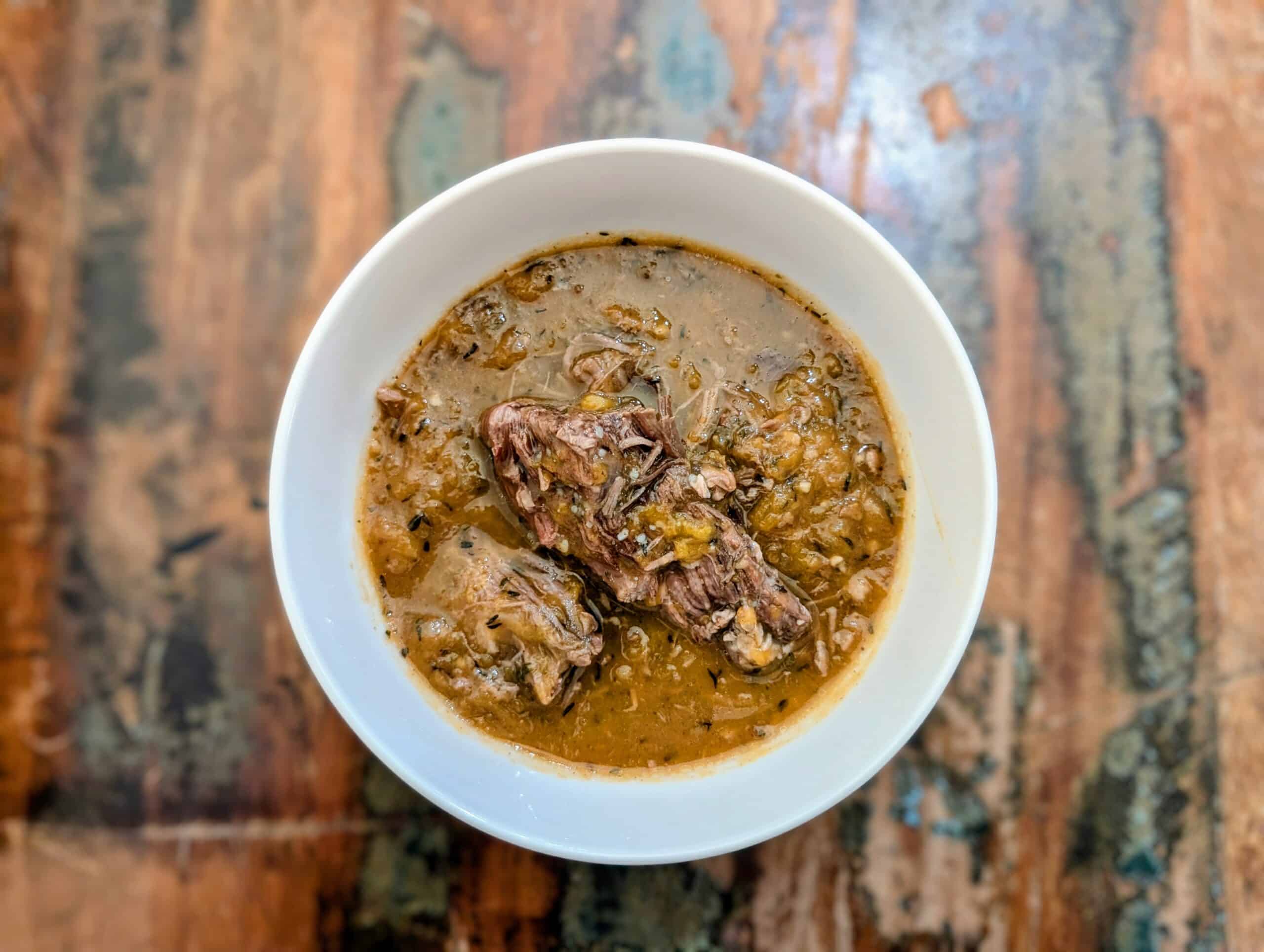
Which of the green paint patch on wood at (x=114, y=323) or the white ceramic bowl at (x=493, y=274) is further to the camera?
the green paint patch on wood at (x=114, y=323)

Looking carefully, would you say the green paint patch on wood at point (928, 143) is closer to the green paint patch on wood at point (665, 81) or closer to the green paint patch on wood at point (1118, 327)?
the green paint patch on wood at point (1118, 327)

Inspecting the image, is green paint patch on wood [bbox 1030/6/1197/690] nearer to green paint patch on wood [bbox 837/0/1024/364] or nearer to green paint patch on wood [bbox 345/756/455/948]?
green paint patch on wood [bbox 837/0/1024/364]

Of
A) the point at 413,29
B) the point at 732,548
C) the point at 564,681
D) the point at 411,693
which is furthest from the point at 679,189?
the point at 411,693

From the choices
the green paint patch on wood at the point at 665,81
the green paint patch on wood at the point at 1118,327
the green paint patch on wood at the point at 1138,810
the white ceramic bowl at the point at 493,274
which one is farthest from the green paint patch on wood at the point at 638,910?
the green paint patch on wood at the point at 665,81

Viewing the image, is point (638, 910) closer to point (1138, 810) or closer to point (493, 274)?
point (1138, 810)

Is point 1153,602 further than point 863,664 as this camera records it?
Yes

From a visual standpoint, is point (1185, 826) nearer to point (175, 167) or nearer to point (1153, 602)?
point (1153, 602)
